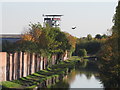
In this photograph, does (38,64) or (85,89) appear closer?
(85,89)

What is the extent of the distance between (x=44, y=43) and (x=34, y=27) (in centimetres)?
527

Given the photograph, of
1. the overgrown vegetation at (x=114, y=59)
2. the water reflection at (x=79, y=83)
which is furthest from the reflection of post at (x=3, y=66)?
the overgrown vegetation at (x=114, y=59)

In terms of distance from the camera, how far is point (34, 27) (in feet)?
177

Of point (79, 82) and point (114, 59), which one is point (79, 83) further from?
point (114, 59)

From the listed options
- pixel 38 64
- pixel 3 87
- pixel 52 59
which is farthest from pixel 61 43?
pixel 3 87

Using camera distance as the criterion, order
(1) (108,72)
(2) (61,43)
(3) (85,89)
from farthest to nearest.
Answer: (2) (61,43) < (3) (85,89) < (1) (108,72)

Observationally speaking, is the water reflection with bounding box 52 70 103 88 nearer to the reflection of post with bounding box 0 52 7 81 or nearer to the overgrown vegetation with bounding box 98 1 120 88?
the reflection of post with bounding box 0 52 7 81

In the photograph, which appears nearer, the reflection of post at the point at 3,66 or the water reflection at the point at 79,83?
the reflection of post at the point at 3,66

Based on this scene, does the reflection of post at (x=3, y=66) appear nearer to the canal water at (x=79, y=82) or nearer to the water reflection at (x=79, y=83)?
the canal water at (x=79, y=82)

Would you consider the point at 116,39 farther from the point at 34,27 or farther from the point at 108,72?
the point at 34,27

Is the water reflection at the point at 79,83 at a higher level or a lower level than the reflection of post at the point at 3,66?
lower

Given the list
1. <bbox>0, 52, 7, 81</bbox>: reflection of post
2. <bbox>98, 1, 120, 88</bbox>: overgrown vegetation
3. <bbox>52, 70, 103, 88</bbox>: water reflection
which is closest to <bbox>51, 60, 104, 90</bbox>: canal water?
<bbox>52, 70, 103, 88</bbox>: water reflection

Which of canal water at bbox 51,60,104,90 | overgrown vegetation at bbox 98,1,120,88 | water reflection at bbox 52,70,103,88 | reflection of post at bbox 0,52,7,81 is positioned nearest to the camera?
overgrown vegetation at bbox 98,1,120,88

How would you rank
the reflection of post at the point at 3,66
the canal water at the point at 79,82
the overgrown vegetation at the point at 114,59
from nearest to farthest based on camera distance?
the overgrown vegetation at the point at 114,59
the reflection of post at the point at 3,66
the canal water at the point at 79,82
